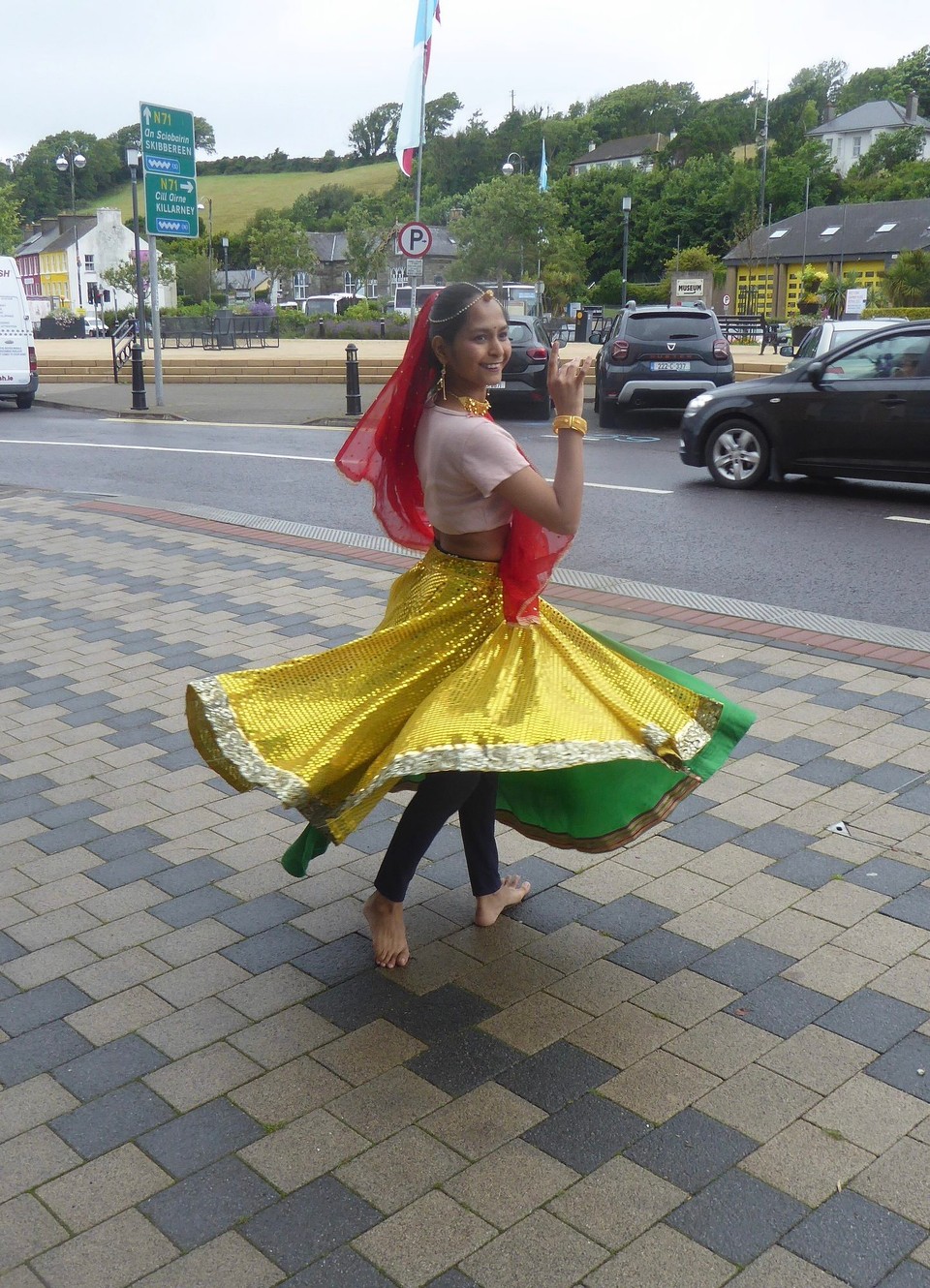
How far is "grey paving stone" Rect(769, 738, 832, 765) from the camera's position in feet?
15.3

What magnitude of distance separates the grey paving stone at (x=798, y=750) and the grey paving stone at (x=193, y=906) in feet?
6.86

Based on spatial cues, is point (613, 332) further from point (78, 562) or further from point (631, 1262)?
point (631, 1262)

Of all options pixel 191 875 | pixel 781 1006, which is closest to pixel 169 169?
pixel 191 875

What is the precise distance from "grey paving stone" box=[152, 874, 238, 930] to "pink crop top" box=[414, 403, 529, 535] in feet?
4.27

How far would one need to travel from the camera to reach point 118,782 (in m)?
4.59

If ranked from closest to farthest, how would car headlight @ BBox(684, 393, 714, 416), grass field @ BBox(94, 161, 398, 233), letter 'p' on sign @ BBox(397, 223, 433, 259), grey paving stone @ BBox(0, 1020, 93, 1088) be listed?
grey paving stone @ BBox(0, 1020, 93, 1088) < car headlight @ BBox(684, 393, 714, 416) < letter 'p' on sign @ BBox(397, 223, 433, 259) < grass field @ BBox(94, 161, 398, 233)

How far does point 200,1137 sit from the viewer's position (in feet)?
8.54

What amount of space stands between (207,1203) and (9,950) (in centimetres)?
125

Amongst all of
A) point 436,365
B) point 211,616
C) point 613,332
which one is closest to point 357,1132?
point 436,365

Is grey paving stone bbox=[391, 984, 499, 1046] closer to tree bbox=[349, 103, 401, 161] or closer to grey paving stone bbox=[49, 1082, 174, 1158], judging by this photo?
grey paving stone bbox=[49, 1082, 174, 1158]

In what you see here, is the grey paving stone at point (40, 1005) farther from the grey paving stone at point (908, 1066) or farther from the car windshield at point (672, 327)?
the car windshield at point (672, 327)

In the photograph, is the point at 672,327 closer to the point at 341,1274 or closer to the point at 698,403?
the point at 698,403

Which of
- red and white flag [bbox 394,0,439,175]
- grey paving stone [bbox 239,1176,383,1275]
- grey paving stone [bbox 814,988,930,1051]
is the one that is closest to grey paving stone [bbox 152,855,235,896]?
grey paving stone [bbox 239,1176,383,1275]

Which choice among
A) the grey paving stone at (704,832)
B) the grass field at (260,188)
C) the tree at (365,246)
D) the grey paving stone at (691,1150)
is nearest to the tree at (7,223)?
the tree at (365,246)
